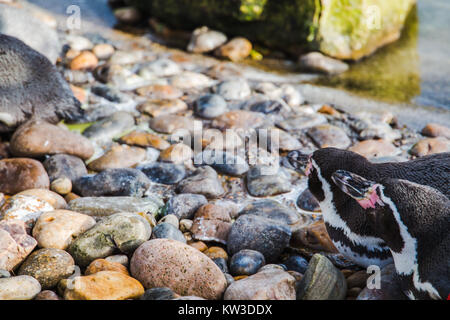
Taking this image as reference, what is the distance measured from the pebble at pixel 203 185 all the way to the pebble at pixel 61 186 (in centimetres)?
81

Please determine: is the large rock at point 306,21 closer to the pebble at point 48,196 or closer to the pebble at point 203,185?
the pebble at point 203,185

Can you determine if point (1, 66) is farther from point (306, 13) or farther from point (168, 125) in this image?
point (306, 13)

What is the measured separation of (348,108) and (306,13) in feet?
5.56

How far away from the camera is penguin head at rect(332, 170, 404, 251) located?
2.23 metres

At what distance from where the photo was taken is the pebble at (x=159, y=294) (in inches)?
91.0

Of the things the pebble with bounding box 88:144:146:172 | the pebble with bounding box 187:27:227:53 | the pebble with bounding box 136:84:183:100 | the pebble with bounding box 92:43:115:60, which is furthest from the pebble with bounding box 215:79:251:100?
the pebble with bounding box 92:43:115:60

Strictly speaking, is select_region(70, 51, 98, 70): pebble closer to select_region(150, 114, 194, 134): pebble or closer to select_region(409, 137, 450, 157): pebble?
select_region(150, 114, 194, 134): pebble

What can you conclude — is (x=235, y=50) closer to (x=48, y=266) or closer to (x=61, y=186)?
(x=61, y=186)

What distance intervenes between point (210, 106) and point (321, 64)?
187 centimetres

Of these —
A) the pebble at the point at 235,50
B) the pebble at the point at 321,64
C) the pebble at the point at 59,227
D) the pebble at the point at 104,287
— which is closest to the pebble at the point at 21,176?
the pebble at the point at 59,227

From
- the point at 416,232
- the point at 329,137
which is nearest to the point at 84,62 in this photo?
the point at 329,137

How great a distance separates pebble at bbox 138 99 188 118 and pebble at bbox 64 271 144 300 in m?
2.55

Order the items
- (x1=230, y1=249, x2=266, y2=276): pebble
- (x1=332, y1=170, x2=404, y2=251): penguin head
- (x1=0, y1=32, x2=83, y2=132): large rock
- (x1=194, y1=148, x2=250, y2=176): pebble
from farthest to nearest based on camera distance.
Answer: (x1=0, y1=32, x2=83, y2=132): large rock, (x1=194, y1=148, x2=250, y2=176): pebble, (x1=230, y1=249, x2=266, y2=276): pebble, (x1=332, y1=170, x2=404, y2=251): penguin head

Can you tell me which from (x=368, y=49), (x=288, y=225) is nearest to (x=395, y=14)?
(x=368, y=49)
